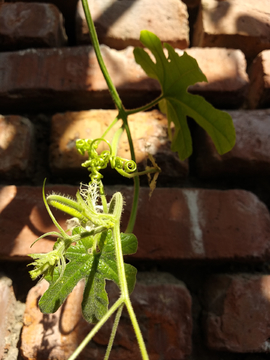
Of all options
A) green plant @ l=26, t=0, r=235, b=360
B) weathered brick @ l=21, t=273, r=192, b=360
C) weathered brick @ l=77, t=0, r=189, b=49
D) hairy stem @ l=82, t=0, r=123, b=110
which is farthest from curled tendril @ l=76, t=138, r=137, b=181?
weathered brick @ l=77, t=0, r=189, b=49

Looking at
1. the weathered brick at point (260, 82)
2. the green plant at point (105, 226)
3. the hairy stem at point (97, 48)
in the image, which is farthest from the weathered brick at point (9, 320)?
the weathered brick at point (260, 82)

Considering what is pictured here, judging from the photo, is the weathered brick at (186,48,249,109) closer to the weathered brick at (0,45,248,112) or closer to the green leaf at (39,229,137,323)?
the weathered brick at (0,45,248,112)

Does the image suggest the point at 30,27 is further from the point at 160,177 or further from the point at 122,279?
the point at 122,279

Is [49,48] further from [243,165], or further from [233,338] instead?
[233,338]

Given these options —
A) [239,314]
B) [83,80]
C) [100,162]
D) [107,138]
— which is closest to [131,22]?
[83,80]

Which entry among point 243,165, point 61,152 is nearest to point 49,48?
point 61,152

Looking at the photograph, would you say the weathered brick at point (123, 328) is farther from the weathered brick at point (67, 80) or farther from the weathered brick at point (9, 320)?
the weathered brick at point (67, 80)
